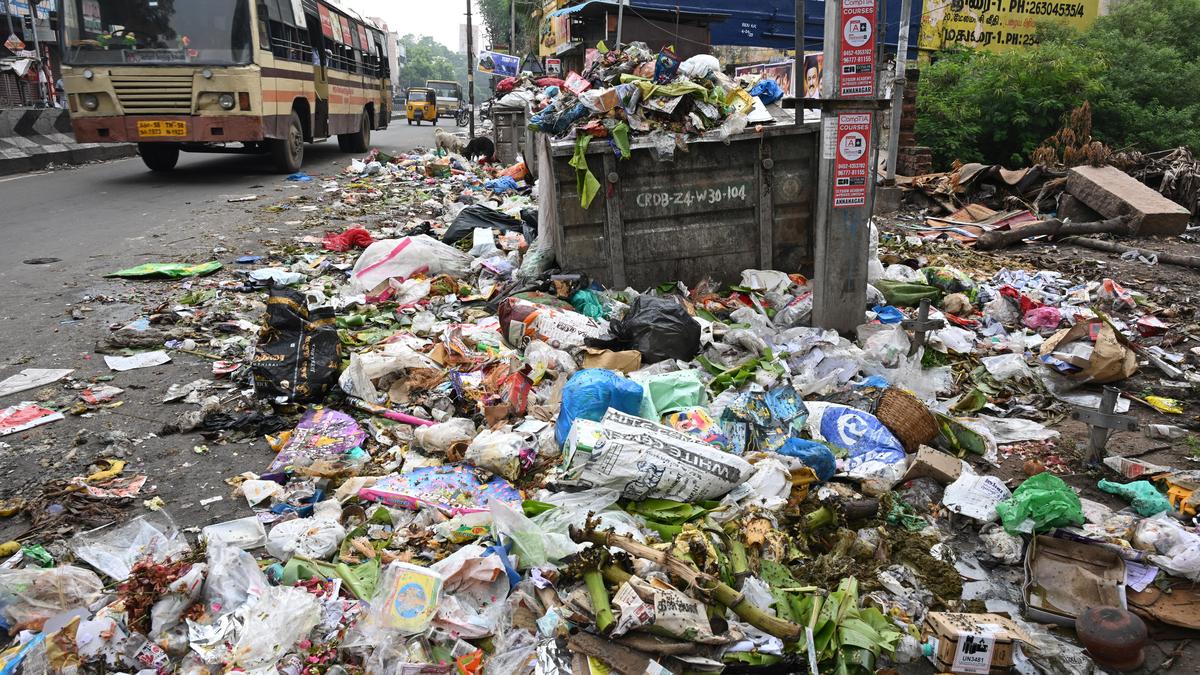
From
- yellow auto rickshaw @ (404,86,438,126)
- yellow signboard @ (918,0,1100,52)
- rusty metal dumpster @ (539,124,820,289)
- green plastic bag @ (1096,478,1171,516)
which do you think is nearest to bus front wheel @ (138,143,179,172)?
rusty metal dumpster @ (539,124,820,289)

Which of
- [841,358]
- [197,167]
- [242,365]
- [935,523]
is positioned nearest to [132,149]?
[197,167]

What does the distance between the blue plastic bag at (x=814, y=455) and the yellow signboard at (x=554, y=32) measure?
1779 centimetres

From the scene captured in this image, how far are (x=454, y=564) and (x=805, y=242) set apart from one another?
4008 mm

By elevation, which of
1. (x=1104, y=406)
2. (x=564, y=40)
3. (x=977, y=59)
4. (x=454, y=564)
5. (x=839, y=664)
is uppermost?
(x=564, y=40)

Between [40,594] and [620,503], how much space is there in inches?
74.7

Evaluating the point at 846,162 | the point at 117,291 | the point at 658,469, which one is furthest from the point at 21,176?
the point at 658,469

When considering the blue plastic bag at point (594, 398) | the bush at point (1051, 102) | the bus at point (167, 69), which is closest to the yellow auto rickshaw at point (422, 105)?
the bus at point (167, 69)

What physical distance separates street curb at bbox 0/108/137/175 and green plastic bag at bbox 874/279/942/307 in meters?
13.4

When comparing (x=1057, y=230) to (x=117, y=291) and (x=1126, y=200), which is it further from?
(x=117, y=291)

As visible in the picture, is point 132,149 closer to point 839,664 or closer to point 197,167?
point 197,167

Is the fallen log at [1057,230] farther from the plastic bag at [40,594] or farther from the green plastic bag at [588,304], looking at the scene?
the plastic bag at [40,594]

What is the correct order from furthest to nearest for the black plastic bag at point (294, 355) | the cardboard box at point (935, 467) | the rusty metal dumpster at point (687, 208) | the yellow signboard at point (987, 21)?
the yellow signboard at point (987, 21), the rusty metal dumpster at point (687, 208), the black plastic bag at point (294, 355), the cardboard box at point (935, 467)

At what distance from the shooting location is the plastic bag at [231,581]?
2463mm

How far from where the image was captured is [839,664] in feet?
7.43
